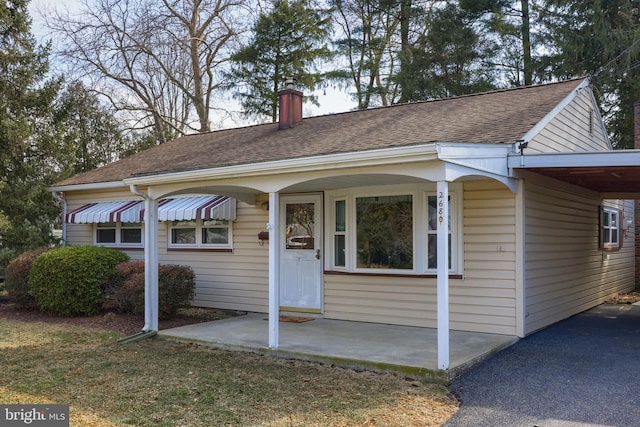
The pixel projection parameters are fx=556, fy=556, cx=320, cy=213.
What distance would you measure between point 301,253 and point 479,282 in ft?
10.2

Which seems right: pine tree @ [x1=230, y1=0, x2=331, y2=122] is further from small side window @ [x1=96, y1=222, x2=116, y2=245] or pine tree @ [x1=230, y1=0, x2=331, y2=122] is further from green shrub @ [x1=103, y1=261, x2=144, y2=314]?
green shrub @ [x1=103, y1=261, x2=144, y2=314]

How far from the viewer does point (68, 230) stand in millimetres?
13047

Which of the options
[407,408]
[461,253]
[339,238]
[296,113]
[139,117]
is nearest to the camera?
[407,408]

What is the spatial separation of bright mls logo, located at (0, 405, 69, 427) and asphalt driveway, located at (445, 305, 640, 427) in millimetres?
3136

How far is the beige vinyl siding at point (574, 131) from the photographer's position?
816 centimetres

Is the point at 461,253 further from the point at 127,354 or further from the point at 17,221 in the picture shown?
the point at 17,221

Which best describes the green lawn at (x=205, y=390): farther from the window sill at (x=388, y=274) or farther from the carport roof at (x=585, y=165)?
the carport roof at (x=585, y=165)

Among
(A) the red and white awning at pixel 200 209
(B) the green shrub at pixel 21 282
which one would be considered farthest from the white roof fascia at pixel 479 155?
(B) the green shrub at pixel 21 282

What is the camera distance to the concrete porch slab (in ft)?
19.2

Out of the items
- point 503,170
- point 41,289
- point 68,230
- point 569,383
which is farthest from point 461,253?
point 68,230

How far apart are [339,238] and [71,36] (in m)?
16.6

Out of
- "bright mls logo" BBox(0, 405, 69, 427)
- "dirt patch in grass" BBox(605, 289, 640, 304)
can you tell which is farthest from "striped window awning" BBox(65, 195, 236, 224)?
"dirt patch in grass" BBox(605, 289, 640, 304)

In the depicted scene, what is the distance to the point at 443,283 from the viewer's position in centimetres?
554

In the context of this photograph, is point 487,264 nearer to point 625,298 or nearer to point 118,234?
point 625,298
